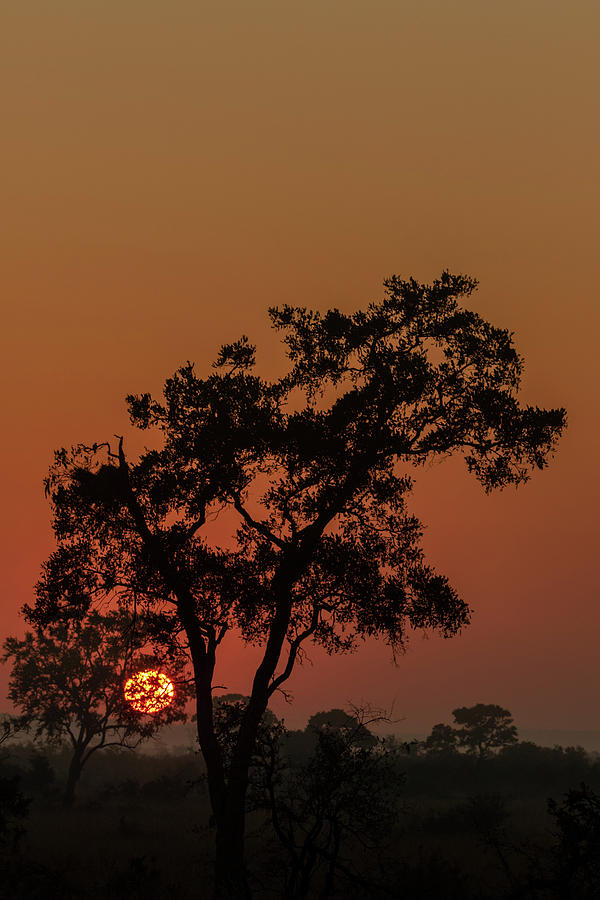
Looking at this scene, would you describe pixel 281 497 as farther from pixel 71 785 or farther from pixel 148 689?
pixel 71 785

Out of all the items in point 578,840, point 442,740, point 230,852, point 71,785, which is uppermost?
point 442,740

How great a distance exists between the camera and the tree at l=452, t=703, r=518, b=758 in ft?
252

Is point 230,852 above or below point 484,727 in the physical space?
below

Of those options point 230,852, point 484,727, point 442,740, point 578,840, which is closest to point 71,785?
point 230,852

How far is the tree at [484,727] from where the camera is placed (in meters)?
76.8

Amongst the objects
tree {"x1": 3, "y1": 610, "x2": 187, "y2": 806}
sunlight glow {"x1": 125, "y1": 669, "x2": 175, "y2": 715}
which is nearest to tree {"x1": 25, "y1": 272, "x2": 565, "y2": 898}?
sunlight glow {"x1": 125, "y1": 669, "x2": 175, "y2": 715}

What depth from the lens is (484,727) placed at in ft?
257

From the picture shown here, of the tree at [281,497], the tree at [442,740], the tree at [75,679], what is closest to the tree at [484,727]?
the tree at [442,740]

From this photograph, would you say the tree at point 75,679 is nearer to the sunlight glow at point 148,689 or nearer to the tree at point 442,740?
the sunlight glow at point 148,689

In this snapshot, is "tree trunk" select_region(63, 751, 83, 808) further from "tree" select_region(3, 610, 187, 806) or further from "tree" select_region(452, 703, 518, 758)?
"tree" select_region(452, 703, 518, 758)

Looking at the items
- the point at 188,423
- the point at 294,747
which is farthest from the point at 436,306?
the point at 294,747

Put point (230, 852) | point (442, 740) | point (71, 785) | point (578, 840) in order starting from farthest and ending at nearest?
point (442, 740)
point (71, 785)
point (230, 852)
point (578, 840)

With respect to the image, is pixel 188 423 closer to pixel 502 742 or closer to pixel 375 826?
pixel 375 826

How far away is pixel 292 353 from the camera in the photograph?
22766 millimetres
